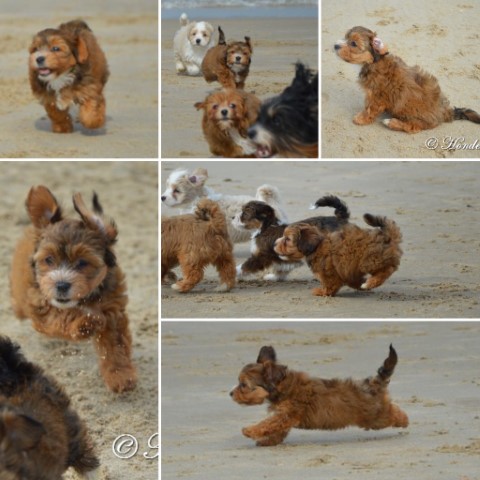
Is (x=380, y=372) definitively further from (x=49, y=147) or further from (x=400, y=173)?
(x=49, y=147)

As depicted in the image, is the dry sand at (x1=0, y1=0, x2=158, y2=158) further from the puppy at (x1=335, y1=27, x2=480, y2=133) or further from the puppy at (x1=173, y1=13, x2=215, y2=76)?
the puppy at (x1=335, y1=27, x2=480, y2=133)

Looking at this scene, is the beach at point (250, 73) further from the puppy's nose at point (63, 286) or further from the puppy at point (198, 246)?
the puppy's nose at point (63, 286)

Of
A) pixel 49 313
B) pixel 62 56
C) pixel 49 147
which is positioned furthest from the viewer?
pixel 49 147

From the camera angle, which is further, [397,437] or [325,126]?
[325,126]

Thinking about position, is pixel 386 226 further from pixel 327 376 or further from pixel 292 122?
pixel 327 376

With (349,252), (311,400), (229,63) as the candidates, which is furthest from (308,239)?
(229,63)

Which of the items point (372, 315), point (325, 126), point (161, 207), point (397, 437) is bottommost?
point (397, 437)

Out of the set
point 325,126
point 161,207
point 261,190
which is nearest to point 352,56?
point 325,126
